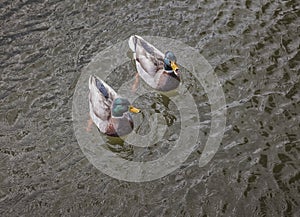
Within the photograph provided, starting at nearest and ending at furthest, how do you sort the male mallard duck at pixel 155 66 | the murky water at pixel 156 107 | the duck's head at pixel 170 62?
1. the murky water at pixel 156 107
2. the duck's head at pixel 170 62
3. the male mallard duck at pixel 155 66

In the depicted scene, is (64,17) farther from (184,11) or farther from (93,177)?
(93,177)

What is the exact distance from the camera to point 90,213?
30.1 feet

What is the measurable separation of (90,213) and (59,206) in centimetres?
59

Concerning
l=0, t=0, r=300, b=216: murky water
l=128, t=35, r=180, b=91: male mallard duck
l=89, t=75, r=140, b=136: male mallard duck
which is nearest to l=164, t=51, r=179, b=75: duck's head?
l=128, t=35, r=180, b=91: male mallard duck

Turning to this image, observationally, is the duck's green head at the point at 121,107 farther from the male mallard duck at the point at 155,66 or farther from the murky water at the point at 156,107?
the male mallard duck at the point at 155,66

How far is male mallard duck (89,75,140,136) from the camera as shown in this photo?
10608 millimetres

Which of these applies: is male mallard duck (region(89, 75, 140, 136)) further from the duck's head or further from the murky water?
the duck's head

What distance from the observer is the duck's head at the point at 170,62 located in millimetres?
11352

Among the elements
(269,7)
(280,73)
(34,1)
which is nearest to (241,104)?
(280,73)

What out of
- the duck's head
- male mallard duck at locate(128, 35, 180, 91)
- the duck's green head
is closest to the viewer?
the duck's green head

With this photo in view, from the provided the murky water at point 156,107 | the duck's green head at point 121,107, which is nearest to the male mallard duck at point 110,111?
the duck's green head at point 121,107

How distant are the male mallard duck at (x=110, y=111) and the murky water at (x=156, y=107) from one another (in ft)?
2.06

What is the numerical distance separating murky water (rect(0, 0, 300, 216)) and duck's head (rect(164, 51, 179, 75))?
0.61m

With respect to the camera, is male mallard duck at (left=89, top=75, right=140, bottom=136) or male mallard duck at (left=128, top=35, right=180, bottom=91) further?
male mallard duck at (left=128, top=35, right=180, bottom=91)
